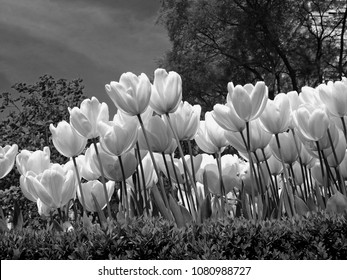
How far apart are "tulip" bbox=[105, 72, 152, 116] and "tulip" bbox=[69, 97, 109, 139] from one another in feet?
0.63

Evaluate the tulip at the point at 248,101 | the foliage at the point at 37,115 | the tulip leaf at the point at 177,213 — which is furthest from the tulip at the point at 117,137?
the foliage at the point at 37,115

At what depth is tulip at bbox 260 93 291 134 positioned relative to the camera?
3.43m

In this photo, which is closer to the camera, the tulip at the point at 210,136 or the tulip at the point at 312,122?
the tulip at the point at 312,122

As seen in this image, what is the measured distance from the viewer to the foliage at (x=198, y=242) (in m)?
2.74

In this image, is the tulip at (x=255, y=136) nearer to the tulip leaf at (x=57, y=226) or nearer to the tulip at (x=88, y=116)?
the tulip at (x=88, y=116)

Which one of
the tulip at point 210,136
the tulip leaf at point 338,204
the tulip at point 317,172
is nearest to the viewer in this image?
the tulip leaf at point 338,204

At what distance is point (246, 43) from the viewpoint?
1020 inches

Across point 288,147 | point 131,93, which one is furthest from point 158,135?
point 288,147

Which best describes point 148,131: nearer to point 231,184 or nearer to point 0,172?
point 231,184

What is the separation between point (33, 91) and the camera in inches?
395

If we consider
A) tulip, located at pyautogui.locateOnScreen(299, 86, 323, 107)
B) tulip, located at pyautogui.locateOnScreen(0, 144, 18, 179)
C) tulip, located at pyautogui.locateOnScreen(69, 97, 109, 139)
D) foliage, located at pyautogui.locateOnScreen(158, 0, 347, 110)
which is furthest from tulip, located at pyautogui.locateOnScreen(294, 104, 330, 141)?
foliage, located at pyautogui.locateOnScreen(158, 0, 347, 110)

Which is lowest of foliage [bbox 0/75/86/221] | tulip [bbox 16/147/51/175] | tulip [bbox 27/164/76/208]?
tulip [bbox 27/164/76/208]

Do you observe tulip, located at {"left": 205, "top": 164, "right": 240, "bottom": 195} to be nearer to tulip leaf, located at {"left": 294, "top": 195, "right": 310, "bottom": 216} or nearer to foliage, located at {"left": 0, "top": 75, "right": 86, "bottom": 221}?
tulip leaf, located at {"left": 294, "top": 195, "right": 310, "bottom": 216}
